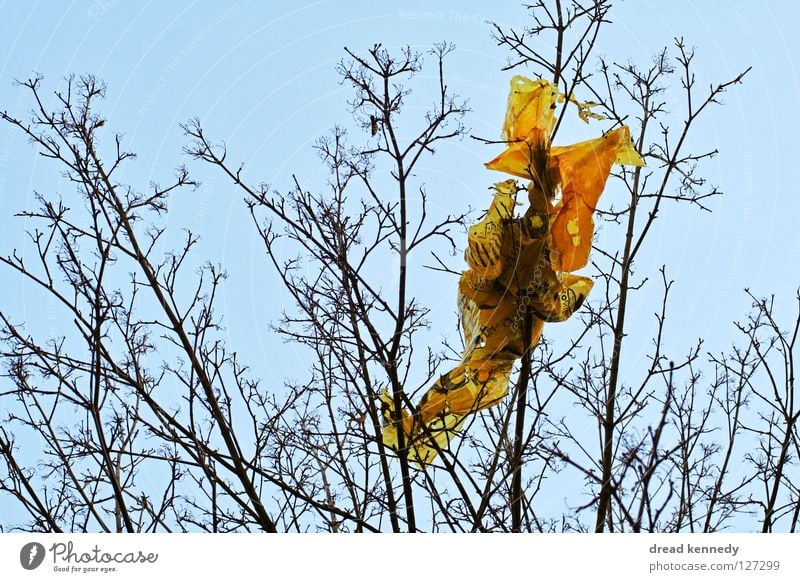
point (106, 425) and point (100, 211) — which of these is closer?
point (100, 211)

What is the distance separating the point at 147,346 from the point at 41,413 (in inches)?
19.1

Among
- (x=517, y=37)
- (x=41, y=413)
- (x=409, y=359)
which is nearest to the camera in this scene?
(x=409, y=359)

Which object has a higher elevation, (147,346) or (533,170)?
(533,170)

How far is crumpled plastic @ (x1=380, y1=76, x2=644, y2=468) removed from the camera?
3033mm

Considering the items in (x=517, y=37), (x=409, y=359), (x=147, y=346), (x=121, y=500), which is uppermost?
(x=517, y=37)

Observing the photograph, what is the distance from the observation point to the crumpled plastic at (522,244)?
9.95ft

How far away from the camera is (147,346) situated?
10.5ft

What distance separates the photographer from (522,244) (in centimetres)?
305
